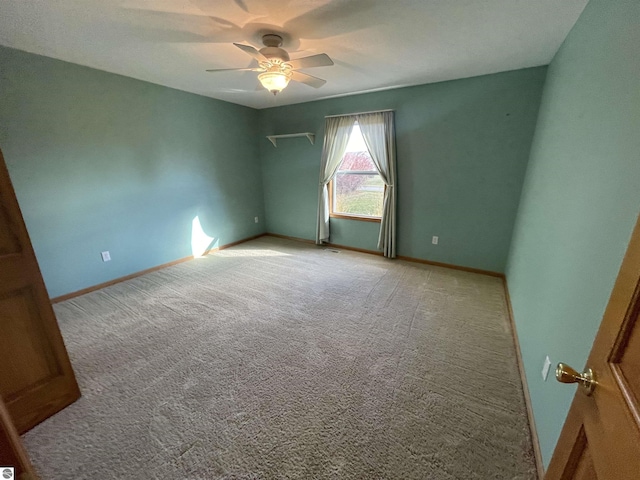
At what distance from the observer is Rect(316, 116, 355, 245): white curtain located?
3.69 meters

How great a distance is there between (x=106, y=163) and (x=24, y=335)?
2.19 meters

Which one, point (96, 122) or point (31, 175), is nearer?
point (31, 175)

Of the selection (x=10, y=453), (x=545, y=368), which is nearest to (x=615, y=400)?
(x=545, y=368)

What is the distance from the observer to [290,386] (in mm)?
1622

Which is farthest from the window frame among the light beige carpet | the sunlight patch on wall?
the sunlight patch on wall

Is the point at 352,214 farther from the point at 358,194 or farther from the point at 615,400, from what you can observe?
the point at 615,400

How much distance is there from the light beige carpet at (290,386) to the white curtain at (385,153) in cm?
104

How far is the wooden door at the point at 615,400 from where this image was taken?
1.50 feet

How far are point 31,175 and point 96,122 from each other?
2.62 feet

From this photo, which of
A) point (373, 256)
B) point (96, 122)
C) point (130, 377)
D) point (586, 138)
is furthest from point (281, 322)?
point (96, 122)

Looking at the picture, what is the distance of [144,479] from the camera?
1.15 metres

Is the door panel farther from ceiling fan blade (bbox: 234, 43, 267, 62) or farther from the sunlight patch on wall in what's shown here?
the sunlight patch on wall

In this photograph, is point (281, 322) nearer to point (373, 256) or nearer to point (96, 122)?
point (373, 256)

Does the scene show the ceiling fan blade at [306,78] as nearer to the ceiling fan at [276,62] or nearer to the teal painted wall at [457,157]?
the ceiling fan at [276,62]
